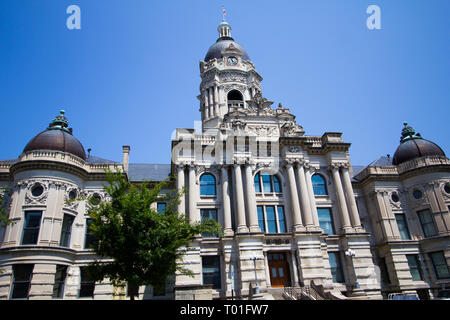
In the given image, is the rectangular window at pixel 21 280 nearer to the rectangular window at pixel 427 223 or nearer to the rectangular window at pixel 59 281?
the rectangular window at pixel 59 281

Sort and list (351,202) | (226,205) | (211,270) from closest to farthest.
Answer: (211,270) → (226,205) → (351,202)

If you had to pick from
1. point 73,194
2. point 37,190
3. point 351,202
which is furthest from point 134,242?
point 351,202

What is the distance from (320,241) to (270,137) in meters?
11.3

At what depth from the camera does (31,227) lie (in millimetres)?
25125

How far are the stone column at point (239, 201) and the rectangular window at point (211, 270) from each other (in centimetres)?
354

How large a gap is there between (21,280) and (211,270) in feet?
48.0

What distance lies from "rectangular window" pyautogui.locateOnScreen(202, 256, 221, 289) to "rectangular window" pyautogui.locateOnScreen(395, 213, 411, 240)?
65.1ft

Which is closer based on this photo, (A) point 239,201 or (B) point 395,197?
(A) point 239,201

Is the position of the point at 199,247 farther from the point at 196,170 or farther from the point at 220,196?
the point at 196,170

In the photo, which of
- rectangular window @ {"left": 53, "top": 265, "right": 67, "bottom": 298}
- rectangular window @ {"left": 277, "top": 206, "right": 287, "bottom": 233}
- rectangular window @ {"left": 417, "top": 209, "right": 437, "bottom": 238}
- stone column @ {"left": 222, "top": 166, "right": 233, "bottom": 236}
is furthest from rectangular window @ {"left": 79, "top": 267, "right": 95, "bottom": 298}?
rectangular window @ {"left": 417, "top": 209, "right": 437, "bottom": 238}

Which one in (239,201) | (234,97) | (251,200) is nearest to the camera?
(239,201)

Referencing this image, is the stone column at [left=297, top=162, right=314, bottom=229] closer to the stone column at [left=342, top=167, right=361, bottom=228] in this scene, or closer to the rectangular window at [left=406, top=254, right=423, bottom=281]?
the stone column at [left=342, top=167, right=361, bottom=228]

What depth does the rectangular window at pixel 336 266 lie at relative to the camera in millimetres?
29014

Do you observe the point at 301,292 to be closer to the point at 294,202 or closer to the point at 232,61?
the point at 294,202
